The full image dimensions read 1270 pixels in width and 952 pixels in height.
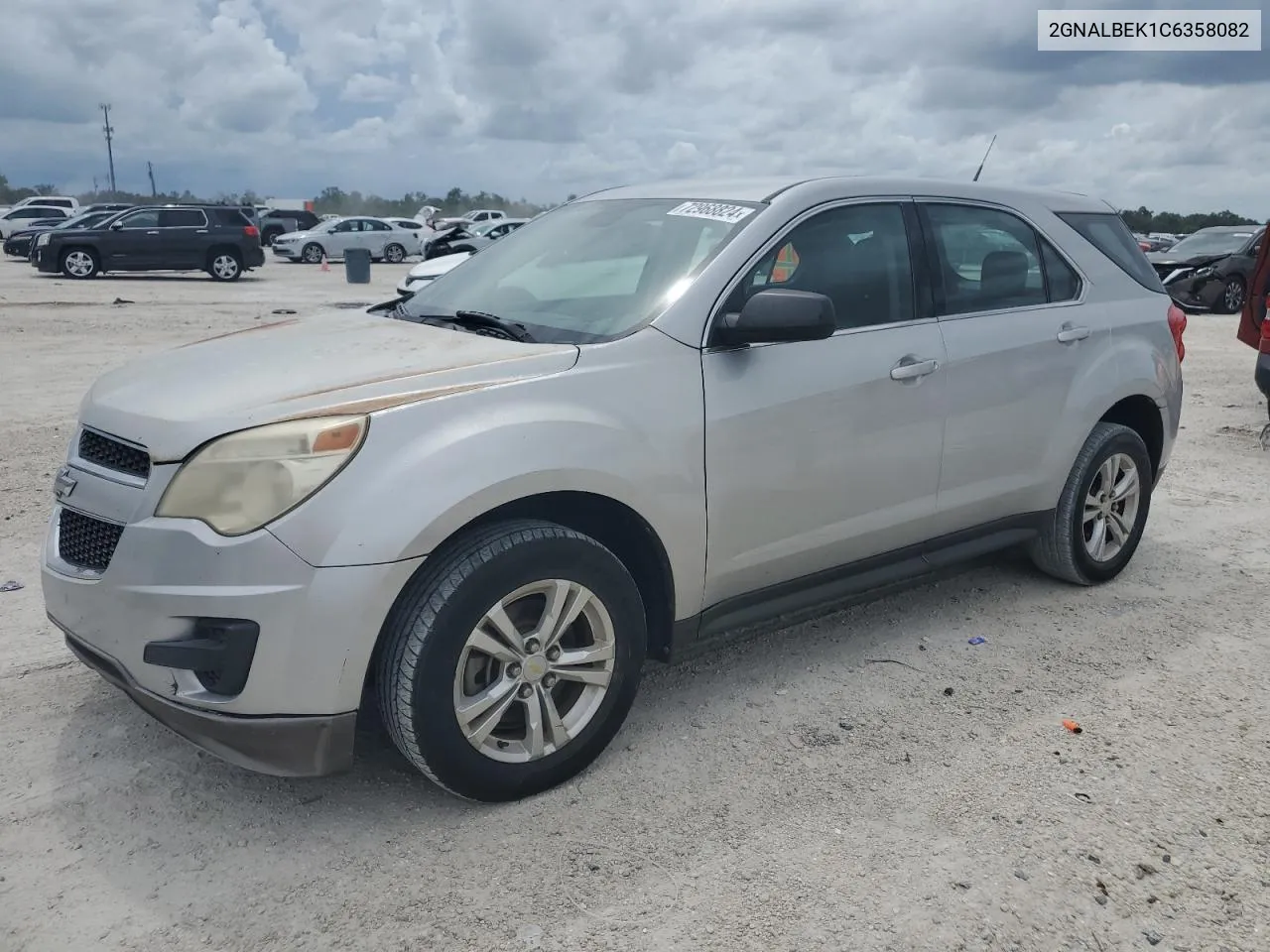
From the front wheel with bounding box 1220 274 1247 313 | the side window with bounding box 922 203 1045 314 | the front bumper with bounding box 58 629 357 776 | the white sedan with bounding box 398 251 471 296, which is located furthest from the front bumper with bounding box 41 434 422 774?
the front wheel with bounding box 1220 274 1247 313

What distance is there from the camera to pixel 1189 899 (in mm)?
2689

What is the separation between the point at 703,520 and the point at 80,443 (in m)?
1.85

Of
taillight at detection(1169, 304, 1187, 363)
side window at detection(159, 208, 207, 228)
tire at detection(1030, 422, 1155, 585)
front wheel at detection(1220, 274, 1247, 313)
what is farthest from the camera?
side window at detection(159, 208, 207, 228)

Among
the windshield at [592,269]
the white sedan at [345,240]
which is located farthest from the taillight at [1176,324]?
the white sedan at [345,240]

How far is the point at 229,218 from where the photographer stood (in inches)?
931

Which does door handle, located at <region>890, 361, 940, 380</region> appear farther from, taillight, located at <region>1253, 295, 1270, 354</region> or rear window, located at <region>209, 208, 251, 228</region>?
rear window, located at <region>209, 208, 251, 228</region>

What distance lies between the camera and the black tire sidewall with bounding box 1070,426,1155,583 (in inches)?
183

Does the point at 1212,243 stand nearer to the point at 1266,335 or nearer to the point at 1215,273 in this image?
the point at 1215,273

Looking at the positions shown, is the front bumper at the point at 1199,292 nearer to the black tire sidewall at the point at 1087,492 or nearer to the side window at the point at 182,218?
the black tire sidewall at the point at 1087,492

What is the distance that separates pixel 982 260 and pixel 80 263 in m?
23.0

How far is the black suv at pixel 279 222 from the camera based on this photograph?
4159cm

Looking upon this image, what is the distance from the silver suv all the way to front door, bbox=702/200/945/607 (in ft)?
0.04

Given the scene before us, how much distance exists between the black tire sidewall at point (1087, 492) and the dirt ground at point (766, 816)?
308 mm

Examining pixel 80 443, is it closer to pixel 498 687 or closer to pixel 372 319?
pixel 372 319
